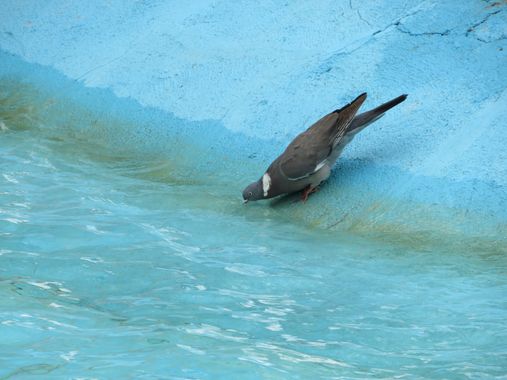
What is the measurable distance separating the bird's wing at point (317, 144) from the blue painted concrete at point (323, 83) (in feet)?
0.93

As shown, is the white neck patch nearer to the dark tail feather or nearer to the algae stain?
the dark tail feather

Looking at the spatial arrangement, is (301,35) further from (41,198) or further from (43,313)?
(43,313)

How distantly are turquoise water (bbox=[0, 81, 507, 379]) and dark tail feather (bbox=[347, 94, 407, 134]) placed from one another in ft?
2.51

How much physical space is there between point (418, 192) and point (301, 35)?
2.11 m

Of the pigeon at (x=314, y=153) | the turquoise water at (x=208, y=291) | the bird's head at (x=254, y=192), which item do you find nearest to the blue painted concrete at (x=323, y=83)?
the pigeon at (x=314, y=153)

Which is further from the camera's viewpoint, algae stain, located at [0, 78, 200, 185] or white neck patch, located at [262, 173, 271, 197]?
algae stain, located at [0, 78, 200, 185]

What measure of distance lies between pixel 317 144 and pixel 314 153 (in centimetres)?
6

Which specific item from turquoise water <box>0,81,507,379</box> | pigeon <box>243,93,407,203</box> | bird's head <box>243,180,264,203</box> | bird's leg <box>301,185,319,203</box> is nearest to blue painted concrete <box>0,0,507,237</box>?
bird's leg <box>301,185,319,203</box>

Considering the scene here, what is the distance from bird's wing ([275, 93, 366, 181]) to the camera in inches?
239

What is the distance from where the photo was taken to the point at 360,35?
7.29m

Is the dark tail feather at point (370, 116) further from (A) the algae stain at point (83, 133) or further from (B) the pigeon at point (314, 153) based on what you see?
(A) the algae stain at point (83, 133)

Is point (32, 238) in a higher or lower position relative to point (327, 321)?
higher

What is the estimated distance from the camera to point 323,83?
707cm

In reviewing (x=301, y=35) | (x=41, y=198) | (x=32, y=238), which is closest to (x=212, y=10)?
(x=301, y=35)
